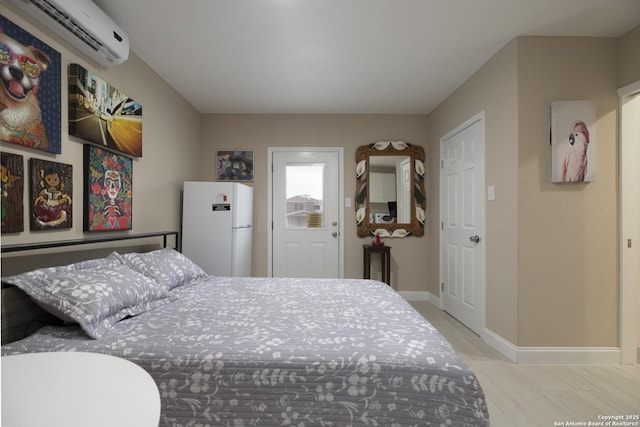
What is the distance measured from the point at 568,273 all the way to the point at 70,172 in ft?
11.7

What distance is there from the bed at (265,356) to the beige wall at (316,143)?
2.57 metres

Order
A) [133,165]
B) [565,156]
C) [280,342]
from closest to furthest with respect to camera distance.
→ [280,342] → [565,156] → [133,165]

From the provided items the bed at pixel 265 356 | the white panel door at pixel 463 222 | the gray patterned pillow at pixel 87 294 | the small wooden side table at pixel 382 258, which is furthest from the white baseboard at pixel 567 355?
the gray patterned pillow at pixel 87 294

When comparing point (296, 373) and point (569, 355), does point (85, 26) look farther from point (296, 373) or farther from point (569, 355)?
point (569, 355)

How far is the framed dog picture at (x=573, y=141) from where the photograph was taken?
95.0 inches

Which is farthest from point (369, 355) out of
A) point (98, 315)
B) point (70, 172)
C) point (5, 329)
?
point (70, 172)

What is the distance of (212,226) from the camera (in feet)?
10.9

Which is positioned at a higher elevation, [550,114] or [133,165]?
[550,114]

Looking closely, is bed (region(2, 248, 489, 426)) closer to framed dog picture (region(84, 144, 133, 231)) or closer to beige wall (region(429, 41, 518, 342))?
framed dog picture (region(84, 144, 133, 231))

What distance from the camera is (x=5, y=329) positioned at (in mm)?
1368

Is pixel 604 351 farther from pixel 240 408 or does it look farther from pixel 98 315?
pixel 98 315

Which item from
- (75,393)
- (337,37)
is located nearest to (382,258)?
(337,37)

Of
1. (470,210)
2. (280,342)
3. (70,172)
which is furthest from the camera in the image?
(470,210)

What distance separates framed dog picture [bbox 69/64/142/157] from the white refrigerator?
0.79 m
